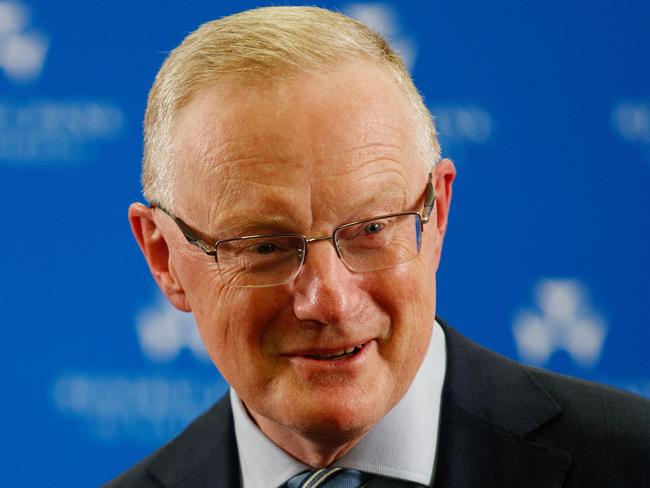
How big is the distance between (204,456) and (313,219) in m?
0.82

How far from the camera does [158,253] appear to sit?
2.31 m

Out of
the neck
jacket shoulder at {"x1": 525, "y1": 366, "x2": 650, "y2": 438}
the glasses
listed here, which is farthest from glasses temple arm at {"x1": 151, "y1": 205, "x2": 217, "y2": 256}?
jacket shoulder at {"x1": 525, "y1": 366, "x2": 650, "y2": 438}

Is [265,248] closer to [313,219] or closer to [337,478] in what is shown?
[313,219]

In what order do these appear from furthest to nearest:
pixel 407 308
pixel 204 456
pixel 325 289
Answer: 1. pixel 204 456
2. pixel 407 308
3. pixel 325 289

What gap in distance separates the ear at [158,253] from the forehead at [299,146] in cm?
27

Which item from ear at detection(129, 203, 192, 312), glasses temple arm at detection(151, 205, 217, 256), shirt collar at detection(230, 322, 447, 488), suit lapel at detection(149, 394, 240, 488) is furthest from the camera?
suit lapel at detection(149, 394, 240, 488)

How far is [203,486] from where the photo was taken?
7.92ft

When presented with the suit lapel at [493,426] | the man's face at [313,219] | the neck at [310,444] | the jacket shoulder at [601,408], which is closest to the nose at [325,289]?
the man's face at [313,219]

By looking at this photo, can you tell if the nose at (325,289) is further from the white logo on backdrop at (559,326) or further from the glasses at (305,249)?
the white logo on backdrop at (559,326)

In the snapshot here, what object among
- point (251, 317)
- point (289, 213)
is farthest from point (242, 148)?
point (251, 317)

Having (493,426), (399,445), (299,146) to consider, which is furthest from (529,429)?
(299,146)

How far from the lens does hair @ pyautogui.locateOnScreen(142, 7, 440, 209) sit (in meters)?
1.97

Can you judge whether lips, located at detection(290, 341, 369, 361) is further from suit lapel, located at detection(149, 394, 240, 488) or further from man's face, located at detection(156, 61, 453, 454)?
suit lapel, located at detection(149, 394, 240, 488)

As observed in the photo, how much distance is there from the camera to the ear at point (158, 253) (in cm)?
227
